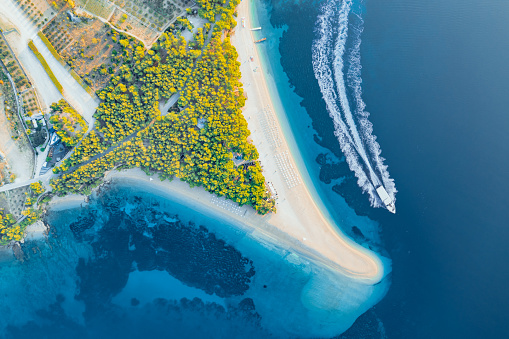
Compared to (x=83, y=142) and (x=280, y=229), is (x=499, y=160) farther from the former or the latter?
(x=83, y=142)

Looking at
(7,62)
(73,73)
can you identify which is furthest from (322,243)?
(7,62)

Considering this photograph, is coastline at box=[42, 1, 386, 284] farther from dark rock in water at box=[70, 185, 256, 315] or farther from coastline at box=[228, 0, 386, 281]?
dark rock in water at box=[70, 185, 256, 315]

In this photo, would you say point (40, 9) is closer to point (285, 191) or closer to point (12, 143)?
point (12, 143)

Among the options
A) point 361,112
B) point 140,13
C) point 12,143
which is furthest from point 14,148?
point 361,112

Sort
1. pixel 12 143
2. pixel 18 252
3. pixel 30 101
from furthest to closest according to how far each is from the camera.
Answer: pixel 18 252 < pixel 12 143 < pixel 30 101

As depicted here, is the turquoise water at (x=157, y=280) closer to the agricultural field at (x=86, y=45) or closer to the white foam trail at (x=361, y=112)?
the white foam trail at (x=361, y=112)

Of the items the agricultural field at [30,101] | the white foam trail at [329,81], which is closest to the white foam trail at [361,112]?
the white foam trail at [329,81]
